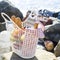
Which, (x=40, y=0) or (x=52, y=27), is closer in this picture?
(x=52, y=27)

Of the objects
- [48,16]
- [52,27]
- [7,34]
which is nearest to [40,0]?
[48,16]

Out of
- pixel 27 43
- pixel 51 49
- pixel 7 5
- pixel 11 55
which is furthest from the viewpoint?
pixel 7 5

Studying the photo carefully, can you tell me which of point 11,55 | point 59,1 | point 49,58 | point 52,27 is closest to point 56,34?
point 52,27

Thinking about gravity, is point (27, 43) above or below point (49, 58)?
above

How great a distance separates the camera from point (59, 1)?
443cm

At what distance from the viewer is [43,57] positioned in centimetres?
173

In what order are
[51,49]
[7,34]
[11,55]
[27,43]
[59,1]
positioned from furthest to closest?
1. [59,1]
2. [51,49]
3. [7,34]
4. [11,55]
5. [27,43]

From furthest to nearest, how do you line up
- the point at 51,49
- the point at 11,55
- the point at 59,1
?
the point at 59,1 < the point at 51,49 < the point at 11,55

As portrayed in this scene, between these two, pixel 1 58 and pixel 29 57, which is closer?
pixel 29 57

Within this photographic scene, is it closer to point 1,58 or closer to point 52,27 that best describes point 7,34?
point 1,58

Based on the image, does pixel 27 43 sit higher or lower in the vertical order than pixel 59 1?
higher

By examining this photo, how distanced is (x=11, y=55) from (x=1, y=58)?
11cm

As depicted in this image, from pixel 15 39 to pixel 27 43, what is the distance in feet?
0.37

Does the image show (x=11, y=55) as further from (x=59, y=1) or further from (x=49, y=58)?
(x=59, y=1)
